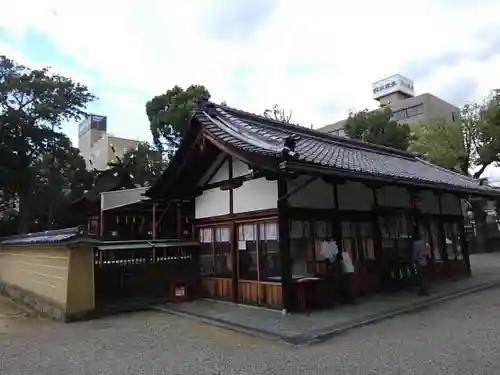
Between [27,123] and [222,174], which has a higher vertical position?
[27,123]

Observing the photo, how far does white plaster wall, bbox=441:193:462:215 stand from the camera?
43.4 feet

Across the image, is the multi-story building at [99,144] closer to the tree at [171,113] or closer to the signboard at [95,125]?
the signboard at [95,125]

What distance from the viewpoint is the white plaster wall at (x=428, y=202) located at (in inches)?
476

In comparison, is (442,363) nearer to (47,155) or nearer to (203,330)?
(203,330)

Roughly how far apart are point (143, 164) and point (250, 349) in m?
24.0

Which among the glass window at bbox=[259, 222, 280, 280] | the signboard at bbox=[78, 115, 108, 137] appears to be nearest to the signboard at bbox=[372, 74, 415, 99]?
the signboard at bbox=[78, 115, 108, 137]

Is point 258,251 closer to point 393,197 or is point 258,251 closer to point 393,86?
point 393,197

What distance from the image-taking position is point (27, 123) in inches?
1031

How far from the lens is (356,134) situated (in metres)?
30.0

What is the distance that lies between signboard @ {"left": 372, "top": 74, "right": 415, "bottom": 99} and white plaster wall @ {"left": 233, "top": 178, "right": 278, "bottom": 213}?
61.8 metres

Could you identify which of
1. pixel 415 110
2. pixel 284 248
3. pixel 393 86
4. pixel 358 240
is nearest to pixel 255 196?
pixel 284 248

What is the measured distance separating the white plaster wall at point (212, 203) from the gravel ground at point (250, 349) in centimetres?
322

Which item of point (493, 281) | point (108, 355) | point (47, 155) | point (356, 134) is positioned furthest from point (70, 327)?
point (356, 134)

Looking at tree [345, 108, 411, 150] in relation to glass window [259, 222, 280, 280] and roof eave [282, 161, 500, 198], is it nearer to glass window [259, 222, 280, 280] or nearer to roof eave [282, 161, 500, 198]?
roof eave [282, 161, 500, 198]
